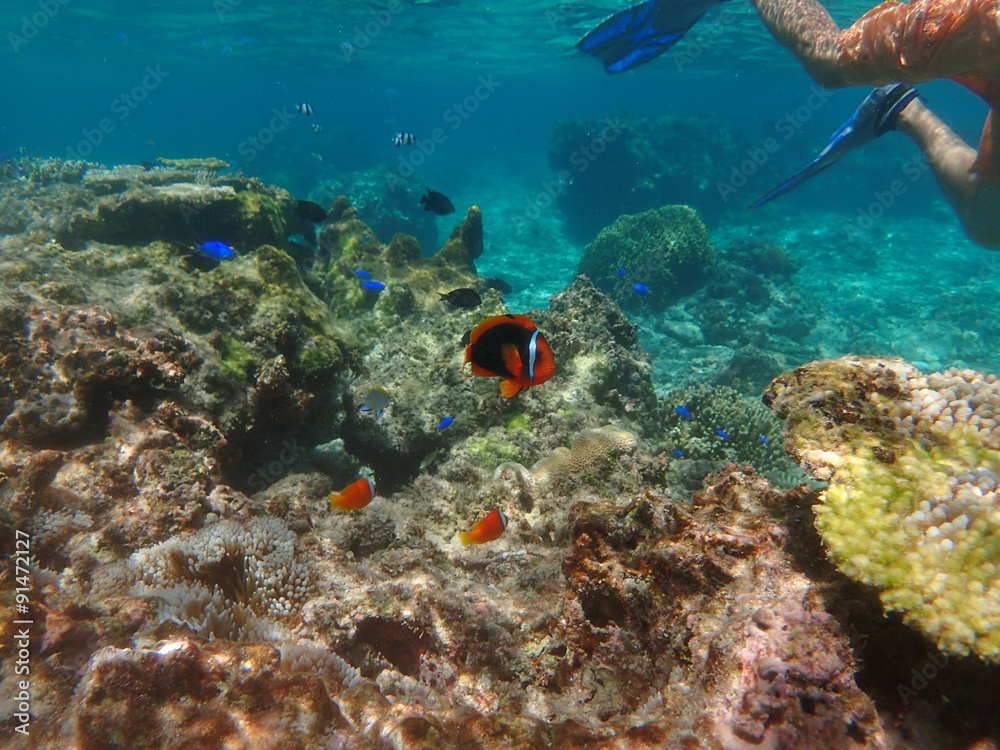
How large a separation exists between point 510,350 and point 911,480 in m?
1.65

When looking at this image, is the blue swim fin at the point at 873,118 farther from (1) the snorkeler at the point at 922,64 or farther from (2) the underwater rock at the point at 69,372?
(2) the underwater rock at the point at 69,372

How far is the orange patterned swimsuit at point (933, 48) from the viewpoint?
8.28 feet

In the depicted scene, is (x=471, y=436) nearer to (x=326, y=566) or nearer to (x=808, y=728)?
(x=326, y=566)

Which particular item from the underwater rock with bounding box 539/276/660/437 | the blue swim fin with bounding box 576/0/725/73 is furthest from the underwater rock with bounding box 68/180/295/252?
the blue swim fin with bounding box 576/0/725/73

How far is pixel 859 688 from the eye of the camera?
150cm

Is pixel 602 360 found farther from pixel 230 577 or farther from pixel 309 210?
pixel 309 210

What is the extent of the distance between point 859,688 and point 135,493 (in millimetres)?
4096

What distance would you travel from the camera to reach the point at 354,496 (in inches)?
141

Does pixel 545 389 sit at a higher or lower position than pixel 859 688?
lower

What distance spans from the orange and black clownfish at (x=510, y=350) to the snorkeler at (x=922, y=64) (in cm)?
289

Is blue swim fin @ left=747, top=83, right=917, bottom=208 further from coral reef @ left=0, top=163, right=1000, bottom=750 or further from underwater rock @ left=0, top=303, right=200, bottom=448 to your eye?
underwater rock @ left=0, top=303, right=200, bottom=448

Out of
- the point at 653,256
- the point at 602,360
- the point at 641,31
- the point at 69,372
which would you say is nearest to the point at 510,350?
the point at 69,372

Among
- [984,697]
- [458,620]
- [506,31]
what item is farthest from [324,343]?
[506,31]

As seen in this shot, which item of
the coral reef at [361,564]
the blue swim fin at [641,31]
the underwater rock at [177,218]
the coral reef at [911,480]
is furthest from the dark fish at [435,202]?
the coral reef at [911,480]
